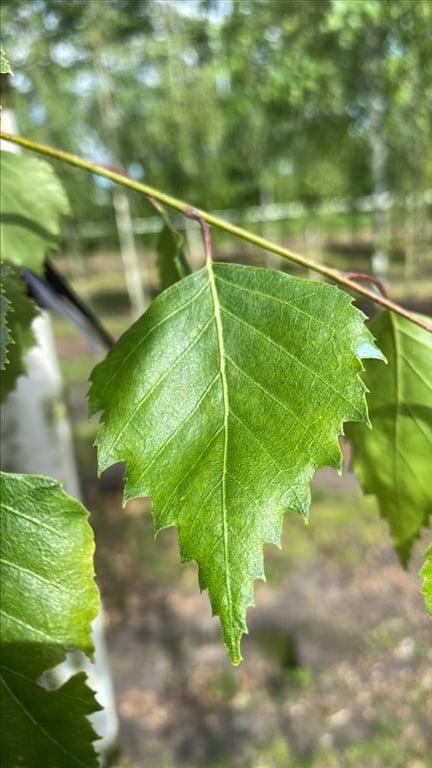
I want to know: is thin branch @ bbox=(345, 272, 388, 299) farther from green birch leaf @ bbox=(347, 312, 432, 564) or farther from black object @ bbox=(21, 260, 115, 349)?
black object @ bbox=(21, 260, 115, 349)

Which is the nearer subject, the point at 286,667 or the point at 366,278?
the point at 366,278

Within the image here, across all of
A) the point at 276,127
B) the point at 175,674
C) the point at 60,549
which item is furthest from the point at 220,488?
the point at 276,127

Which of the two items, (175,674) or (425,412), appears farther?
(175,674)

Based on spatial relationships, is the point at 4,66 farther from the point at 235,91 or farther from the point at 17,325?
the point at 235,91

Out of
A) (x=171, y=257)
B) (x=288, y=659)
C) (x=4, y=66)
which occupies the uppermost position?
(x=4, y=66)

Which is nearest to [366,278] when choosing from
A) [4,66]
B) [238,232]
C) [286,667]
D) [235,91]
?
[238,232]

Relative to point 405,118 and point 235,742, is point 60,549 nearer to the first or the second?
point 235,742
